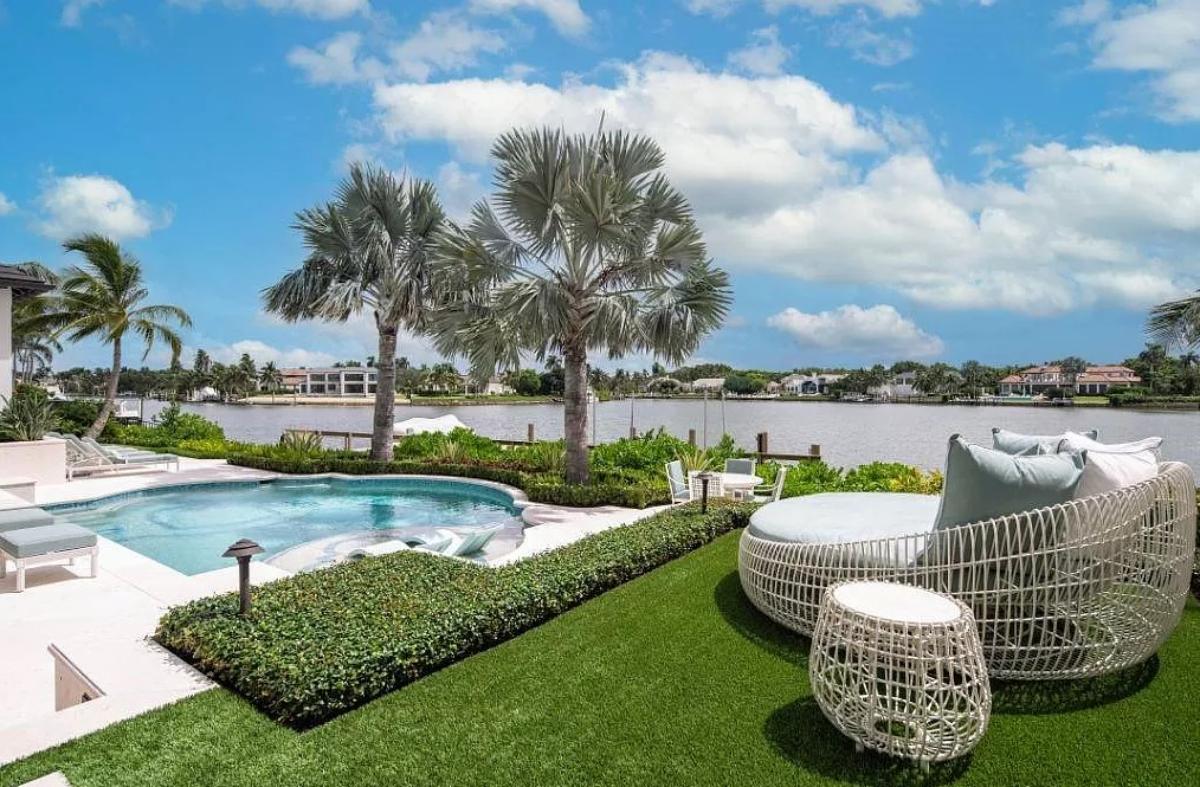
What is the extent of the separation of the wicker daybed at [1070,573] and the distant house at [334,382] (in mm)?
88287

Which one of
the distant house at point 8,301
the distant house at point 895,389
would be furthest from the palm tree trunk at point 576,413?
the distant house at point 895,389

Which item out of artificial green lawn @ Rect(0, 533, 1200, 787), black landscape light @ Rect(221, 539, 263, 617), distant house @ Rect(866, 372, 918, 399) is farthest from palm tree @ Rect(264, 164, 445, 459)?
distant house @ Rect(866, 372, 918, 399)

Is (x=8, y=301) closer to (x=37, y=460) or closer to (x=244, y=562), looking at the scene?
(x=37, y=460)

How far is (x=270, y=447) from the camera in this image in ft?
48.1

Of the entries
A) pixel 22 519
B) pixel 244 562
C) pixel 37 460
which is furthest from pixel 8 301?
pixel 244 562

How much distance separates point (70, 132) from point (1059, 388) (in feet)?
230

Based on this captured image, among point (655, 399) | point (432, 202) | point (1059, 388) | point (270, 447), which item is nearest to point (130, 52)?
point (432, 202)

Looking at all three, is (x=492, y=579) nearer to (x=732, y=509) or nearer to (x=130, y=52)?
(x=732, y=509)

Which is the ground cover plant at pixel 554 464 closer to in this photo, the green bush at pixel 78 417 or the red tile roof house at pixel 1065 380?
the green bush at pixel 78 417

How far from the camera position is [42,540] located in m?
5.17

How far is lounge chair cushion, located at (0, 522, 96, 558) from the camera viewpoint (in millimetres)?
5062

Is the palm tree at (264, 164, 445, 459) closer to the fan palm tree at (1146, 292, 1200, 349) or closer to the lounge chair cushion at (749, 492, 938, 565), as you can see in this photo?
Result: the lounge chair cushion at (749, 492, 938, 565)

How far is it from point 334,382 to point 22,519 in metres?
91.0

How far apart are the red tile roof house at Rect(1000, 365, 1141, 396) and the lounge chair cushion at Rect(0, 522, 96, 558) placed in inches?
2559
